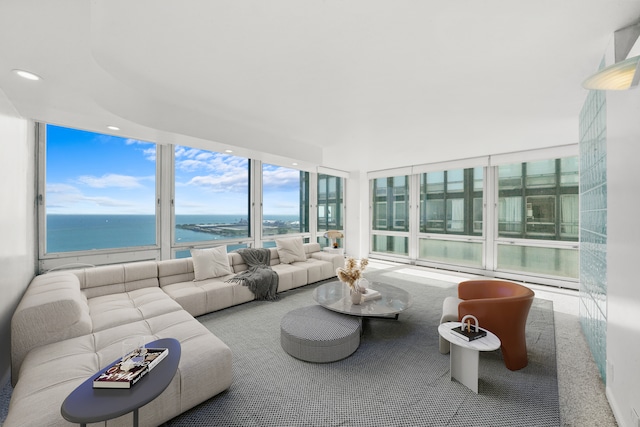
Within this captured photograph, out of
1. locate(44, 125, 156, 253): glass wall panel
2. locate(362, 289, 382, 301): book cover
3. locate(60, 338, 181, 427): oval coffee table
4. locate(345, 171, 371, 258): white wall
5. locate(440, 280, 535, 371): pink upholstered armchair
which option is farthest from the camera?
locate(345, 171, 371, 258): white wall

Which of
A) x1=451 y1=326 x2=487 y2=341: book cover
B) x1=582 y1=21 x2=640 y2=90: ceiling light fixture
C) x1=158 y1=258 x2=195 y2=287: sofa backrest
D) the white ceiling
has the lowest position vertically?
x1=451 y1=326 x2=487 y2=341: book cover

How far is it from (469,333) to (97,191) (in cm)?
516

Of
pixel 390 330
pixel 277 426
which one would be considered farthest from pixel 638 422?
pixel 277 426

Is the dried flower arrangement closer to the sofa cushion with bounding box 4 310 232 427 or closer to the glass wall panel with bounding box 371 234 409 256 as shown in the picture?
the sofa cushion with bounding box 4 310 232 427

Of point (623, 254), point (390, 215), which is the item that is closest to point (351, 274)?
point (623, 254)

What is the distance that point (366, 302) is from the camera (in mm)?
3244

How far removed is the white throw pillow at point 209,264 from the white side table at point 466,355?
3.25 meters

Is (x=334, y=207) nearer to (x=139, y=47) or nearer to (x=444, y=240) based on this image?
(x=444, y=240)

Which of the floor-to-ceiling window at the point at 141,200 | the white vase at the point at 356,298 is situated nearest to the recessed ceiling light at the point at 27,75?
Result: the floor-to-ceiling window at the point at 141,200

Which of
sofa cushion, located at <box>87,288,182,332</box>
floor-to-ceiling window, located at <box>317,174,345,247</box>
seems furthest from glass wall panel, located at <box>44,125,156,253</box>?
floor-to-ceiling window, located at <box>317,174,345,247</box>

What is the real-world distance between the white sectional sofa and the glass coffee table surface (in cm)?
139

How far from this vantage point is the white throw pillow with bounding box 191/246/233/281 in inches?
158

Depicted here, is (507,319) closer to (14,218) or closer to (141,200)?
(14,218)

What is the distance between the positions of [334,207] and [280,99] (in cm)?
521
